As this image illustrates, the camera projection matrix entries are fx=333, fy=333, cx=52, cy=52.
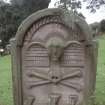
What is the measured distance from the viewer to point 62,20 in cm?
525

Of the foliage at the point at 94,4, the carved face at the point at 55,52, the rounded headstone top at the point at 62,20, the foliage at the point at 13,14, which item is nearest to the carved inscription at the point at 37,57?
the carved face at the point at 55,52

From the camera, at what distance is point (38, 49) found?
5406 millimetres

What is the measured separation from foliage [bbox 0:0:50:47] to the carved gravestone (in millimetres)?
20310

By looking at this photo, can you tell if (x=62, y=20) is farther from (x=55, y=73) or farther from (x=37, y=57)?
(x=55, y=73)

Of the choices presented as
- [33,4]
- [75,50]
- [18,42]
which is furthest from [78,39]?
[33,4]

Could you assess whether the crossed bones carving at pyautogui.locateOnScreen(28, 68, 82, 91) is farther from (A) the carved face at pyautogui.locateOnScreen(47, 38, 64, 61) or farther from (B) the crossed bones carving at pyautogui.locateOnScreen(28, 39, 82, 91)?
(A) the carved face at pyautogui.locateOnScreen(47, 38, 64, 61)

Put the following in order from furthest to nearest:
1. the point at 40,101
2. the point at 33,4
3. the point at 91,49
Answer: the point at 33,4
the point at 40,101
the point at 91,49

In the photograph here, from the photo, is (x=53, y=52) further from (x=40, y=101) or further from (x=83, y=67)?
(x=40, y=101)

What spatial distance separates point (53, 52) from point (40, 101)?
89 cm

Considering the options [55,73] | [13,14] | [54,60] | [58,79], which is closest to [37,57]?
[54,60]

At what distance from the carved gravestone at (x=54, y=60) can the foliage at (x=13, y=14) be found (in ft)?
66.6

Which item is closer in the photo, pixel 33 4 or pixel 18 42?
pixel 18 42

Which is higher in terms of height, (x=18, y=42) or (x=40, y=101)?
(x=18, y=42)

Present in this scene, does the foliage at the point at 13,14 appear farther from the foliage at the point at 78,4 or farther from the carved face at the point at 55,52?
the carved face at the point at 55,52
